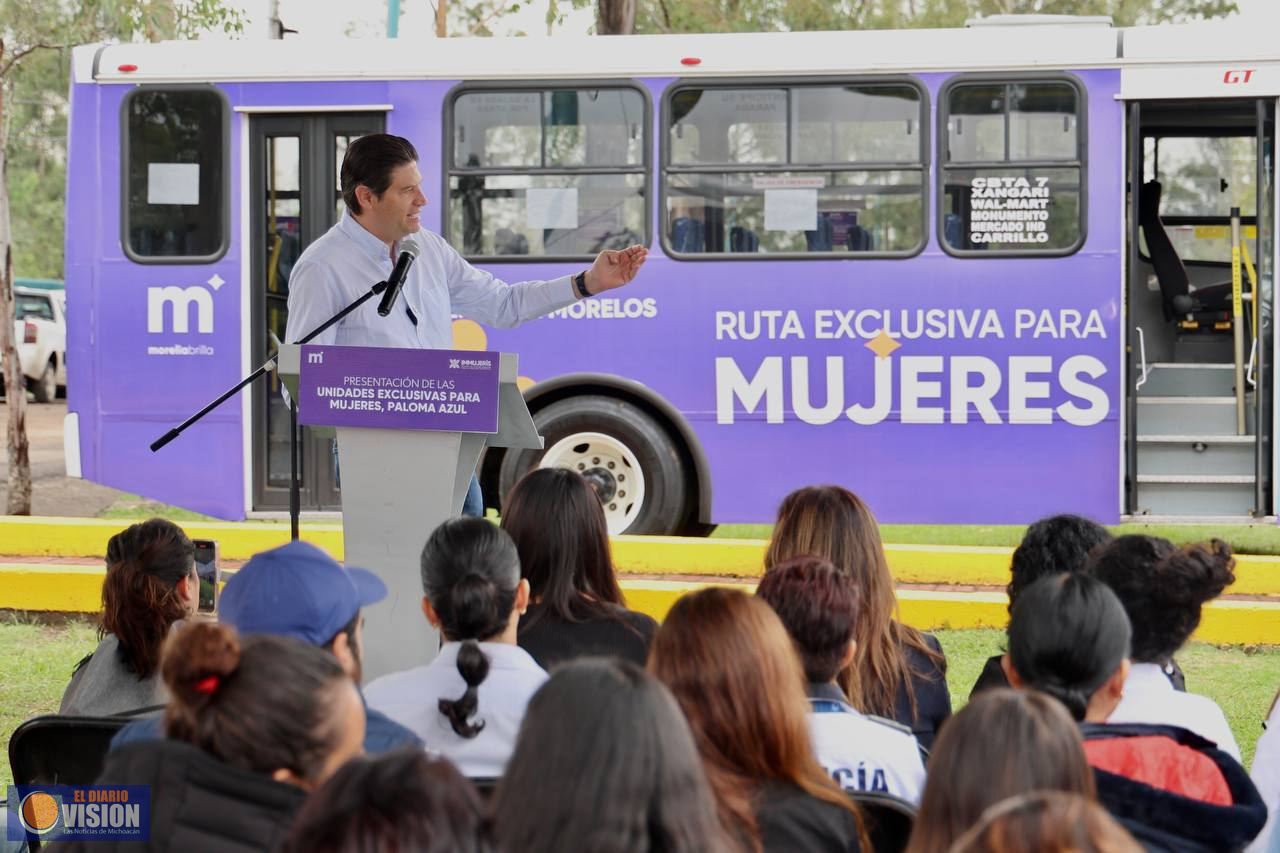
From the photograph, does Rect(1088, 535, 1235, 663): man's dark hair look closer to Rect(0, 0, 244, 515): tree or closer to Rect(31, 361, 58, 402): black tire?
Rect(0, 0, 244, 515): tree

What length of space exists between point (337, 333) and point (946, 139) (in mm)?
5155

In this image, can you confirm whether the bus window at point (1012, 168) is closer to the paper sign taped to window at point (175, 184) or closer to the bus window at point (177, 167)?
the bus window at point (177, 167)

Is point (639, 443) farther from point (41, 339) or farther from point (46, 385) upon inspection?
point (46, 385)

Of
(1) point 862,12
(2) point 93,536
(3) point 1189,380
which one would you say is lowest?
(2) point 93,536

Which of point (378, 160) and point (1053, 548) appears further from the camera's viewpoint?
point (378, 160)

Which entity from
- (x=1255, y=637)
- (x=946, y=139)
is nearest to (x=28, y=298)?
(x=946, y=139)

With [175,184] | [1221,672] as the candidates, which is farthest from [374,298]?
[175,184]

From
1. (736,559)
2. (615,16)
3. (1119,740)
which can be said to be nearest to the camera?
(1119,740)

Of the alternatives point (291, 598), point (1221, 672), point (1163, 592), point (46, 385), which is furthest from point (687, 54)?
point (46, 385)

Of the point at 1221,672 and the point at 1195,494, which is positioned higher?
the point at 1195,494

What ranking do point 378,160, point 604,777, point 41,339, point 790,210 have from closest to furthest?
1. point 604,777
2. point 378,160
3. point 790,210
4. point 41,339

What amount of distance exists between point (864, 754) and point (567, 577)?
1210 millimetres

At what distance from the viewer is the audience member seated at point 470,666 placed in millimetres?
3217

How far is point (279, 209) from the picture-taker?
10047 mm
